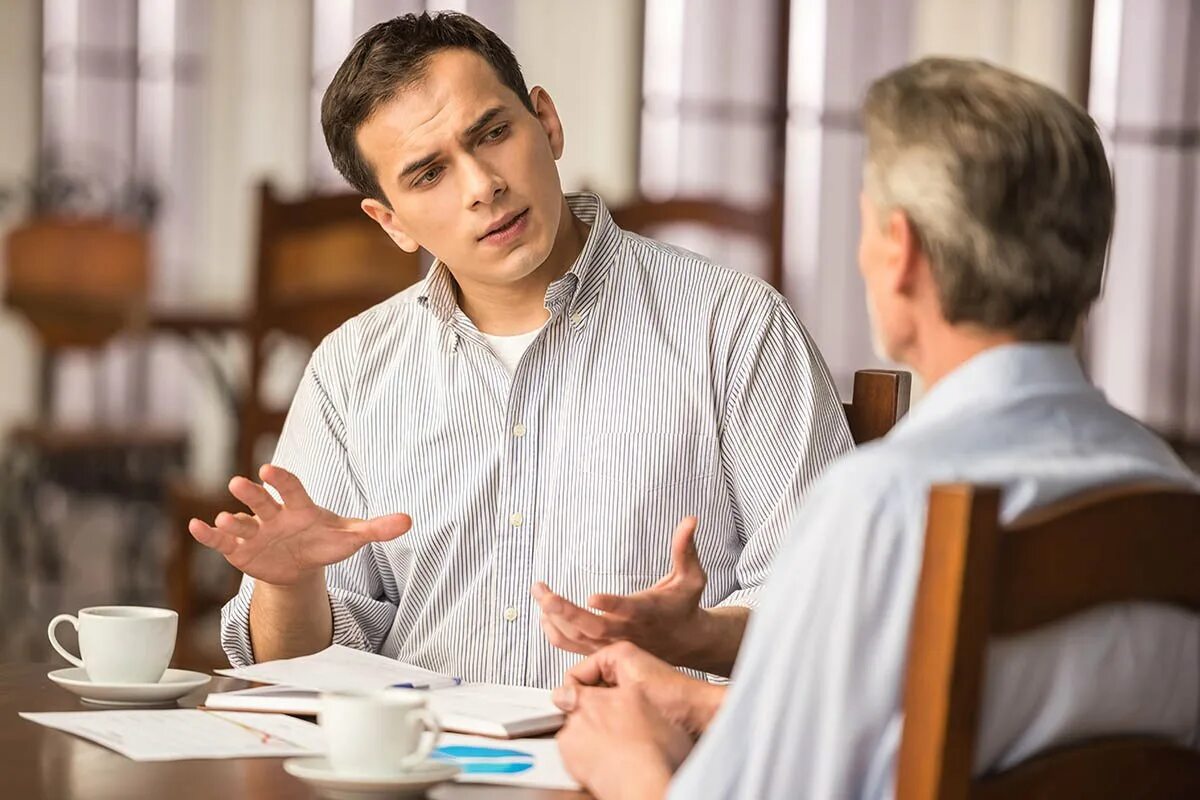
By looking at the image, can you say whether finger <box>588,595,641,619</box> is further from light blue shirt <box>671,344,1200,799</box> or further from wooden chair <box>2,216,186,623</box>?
wooden chair <box>2,216,186,623</box>

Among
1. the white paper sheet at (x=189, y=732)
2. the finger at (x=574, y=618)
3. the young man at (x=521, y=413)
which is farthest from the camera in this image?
the young man at (x=521, y=413)

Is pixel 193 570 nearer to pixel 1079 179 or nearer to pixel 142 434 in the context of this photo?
pixel 142 434

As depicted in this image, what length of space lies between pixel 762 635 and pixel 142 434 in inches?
170

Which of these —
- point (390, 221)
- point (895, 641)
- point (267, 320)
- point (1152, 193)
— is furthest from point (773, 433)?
point (1152, 193)

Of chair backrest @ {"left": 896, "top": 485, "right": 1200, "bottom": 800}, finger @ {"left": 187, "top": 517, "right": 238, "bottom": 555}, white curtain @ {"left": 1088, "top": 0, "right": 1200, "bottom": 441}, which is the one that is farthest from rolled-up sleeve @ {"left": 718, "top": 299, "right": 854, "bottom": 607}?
white curtain @ {"left": 1088, "top": 0, "right": 1200, "bottom": 441}

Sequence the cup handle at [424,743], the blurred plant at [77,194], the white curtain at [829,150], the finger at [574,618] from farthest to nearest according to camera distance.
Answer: the white curtain at [829,150] < the blurred plant at [77,194] < the finger at [574,618] < the cup handle at [424,743]

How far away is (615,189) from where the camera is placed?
5379mm

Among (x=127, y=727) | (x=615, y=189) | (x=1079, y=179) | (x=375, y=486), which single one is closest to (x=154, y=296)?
(x=615, y=189)

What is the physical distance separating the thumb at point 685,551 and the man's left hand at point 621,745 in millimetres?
203

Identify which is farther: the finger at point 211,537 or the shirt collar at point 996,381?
the finger at point 211,537

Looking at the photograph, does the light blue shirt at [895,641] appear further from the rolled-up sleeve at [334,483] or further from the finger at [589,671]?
the rolled-up sleeve at [334,483]

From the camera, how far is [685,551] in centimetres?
141

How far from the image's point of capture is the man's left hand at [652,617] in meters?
1.35

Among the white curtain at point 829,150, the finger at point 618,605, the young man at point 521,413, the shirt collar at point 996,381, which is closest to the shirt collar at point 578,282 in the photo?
the young man at point 521,413
